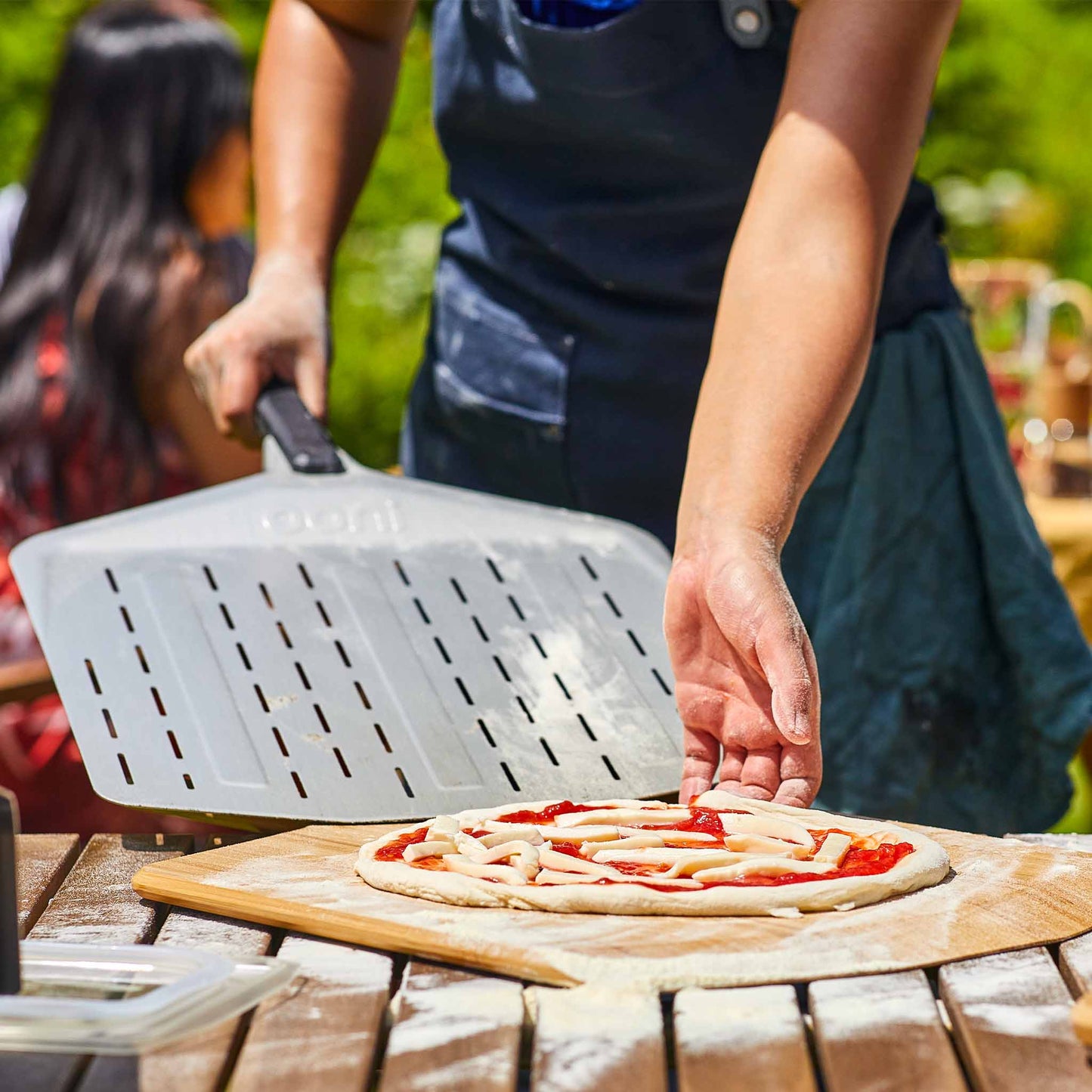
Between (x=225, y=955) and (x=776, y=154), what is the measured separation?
89 cm

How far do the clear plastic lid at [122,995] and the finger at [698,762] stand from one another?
509mm

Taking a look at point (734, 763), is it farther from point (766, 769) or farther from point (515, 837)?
point (515, 837)

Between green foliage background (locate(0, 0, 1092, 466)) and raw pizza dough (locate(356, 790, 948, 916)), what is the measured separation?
15.2 feet

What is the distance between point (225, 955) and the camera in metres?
1.14

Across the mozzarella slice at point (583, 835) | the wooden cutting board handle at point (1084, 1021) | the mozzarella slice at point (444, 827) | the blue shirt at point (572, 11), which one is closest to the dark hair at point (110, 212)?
the blue shirt at point (572, 11)

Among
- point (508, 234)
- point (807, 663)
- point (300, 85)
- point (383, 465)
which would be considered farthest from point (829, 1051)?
point (383, 465)

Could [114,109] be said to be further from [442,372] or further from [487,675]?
[487,675]

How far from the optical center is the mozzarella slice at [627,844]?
51.0 inches

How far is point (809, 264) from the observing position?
1.48 m

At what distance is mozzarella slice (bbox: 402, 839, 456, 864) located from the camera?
50.6 inches

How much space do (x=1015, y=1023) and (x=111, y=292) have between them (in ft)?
8.88

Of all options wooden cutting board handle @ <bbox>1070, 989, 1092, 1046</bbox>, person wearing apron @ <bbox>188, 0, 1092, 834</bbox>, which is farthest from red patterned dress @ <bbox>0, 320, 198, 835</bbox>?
wooden cutting board handle @ <bbox>1070, 989, 1092, 1046</bbox>

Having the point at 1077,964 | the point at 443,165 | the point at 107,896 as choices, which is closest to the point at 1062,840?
the point at 1077,964

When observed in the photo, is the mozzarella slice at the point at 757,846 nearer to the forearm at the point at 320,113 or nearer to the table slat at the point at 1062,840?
the table slat at the point at 1062,840
